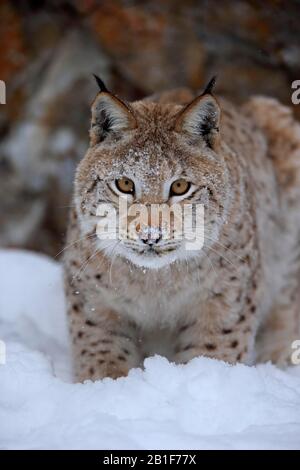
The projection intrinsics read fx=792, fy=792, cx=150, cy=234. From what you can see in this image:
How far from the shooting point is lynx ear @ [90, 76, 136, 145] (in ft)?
14.3

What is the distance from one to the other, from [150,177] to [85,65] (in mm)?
3858

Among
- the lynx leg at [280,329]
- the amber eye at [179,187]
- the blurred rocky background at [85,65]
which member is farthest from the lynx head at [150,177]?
Answer: the blurred rocky background at [85,65]

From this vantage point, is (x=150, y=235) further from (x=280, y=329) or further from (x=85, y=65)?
(x=85, y=65)

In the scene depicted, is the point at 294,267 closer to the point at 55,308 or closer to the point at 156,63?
the point at 55,308

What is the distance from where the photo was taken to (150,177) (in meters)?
4.22

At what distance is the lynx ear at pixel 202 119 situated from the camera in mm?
4344

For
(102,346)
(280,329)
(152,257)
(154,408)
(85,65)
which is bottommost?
(154,408)

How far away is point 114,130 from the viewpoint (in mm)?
4539

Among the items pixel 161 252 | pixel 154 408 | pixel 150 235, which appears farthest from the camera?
pixel 161 252

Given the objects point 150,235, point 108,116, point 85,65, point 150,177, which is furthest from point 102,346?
point 85,65

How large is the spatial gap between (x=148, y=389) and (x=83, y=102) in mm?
4509

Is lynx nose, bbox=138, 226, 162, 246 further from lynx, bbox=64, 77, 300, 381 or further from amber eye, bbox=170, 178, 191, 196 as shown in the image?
amber eye, bbox=170, 178, 191, 196

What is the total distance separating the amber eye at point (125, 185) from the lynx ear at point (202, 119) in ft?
1.47

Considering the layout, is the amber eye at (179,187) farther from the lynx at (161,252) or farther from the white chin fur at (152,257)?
the white chin fur at (152,257)
